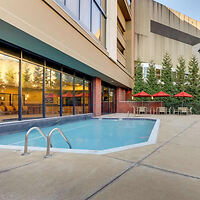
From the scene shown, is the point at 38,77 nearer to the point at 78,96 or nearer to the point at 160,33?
the point at 78,96

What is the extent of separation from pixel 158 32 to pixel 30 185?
3218 centimetres

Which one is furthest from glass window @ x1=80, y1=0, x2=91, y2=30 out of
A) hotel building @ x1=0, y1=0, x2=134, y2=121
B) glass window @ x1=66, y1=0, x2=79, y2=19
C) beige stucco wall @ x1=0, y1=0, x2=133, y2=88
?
beige stucco wall @ x1=0, y1=0, x2=133, y2=88

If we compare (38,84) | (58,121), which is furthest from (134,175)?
(38,84)

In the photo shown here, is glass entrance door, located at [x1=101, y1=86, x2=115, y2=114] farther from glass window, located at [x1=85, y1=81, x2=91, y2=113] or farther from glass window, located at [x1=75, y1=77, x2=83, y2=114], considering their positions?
glass window, located at [x1=75, y1=77, x2=83, y2=114]

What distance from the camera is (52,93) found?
1000 centimetres

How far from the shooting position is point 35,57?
802 cm

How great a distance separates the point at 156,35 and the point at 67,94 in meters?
24.0

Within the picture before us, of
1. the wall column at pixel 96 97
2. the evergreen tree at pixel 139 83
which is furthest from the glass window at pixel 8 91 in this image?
the evergreen tree at pixel 139 83

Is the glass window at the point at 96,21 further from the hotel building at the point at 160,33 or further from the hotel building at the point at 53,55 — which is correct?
the hotel building at the point at 160,33

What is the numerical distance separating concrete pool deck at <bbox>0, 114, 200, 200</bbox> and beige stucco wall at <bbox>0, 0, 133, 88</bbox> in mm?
3850

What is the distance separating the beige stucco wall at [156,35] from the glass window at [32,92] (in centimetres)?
2010

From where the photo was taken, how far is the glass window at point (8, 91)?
8203 millimetres

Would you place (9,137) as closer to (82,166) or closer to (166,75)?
(82,166)

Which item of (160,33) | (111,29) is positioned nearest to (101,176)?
(111,29)
